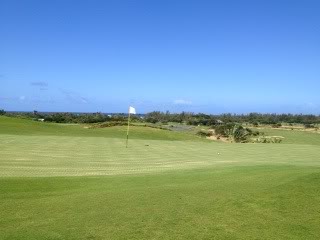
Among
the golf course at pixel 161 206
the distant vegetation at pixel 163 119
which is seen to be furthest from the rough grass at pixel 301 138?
the golf course at pixel 161 206

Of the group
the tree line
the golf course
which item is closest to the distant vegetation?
the tree line

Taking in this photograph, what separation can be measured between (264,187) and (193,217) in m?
2.73

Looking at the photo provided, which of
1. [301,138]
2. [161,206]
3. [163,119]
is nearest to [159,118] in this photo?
[163,119]

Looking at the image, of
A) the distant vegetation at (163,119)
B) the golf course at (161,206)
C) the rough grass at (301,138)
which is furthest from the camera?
the distant vegetation at (163,119)

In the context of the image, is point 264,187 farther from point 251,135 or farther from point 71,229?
point 251,135

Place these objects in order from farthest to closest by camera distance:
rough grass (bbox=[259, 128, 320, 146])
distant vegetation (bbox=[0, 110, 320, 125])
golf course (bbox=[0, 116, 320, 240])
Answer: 1. distant vegetation (bbox=[0, 110, 320, 125])
2. rough grass (bbox=[259, 128, 320, 146])
3. golf course (bbox=[0, 116, 320, 240])

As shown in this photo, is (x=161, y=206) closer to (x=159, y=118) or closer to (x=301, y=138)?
(x=301, y=138)

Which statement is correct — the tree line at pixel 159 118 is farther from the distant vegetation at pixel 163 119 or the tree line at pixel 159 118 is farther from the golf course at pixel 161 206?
the golf course at pixel 161 206

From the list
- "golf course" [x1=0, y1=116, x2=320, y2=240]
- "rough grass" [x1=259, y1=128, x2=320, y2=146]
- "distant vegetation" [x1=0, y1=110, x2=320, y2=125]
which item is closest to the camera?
"golf course" [x1=0, y1=116, x2=320, y2=240]

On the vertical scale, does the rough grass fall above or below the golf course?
above

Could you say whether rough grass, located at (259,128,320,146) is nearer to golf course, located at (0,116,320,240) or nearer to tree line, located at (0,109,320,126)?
tree line, located at (0,109,320,126)

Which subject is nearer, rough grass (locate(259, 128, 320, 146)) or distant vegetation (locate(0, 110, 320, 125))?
rough grass (locate(259, 128, 320, 146))

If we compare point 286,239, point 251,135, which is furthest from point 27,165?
point 251,135

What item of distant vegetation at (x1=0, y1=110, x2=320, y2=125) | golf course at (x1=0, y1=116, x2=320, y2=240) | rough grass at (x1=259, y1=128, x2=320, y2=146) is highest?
distant vegetation at (x1=0, y1=110, x2=320, y2=125)
